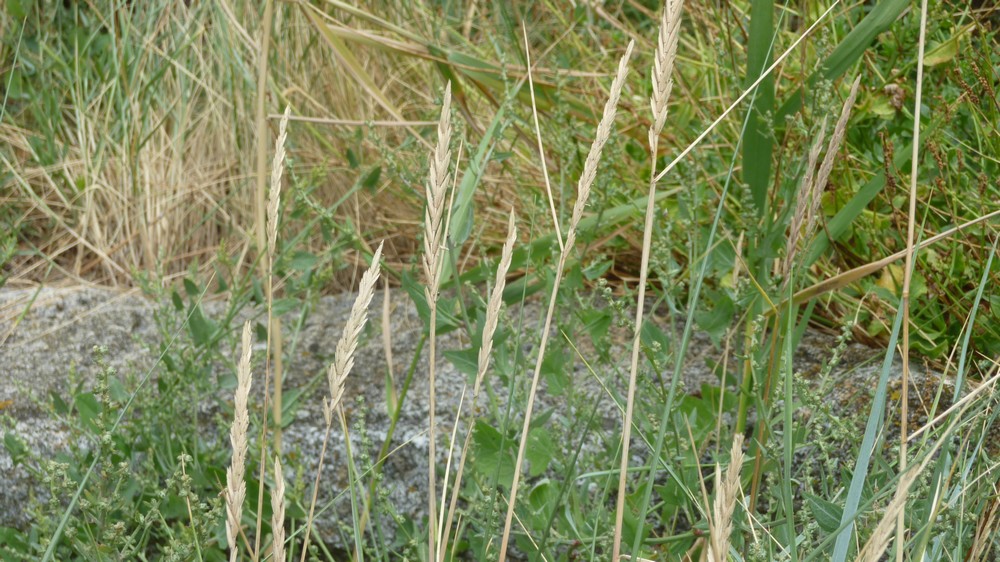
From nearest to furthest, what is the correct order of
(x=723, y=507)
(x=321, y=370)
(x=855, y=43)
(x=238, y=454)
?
(x=723, y=507)
(x=238, y=454)
(x=855, y=43)
(x=321, y=370)

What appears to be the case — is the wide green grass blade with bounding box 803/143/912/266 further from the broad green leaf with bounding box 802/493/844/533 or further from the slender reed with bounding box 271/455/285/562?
the slender reed with bounding box 271/455/285/562

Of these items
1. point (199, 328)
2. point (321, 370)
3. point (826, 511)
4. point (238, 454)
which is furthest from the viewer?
point (321, 370)

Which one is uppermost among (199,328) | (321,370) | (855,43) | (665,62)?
(665,62)

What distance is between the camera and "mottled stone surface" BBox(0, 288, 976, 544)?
5.07 feet

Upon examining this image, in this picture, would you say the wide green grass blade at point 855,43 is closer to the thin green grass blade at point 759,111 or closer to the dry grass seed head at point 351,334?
the thin green grass blade at point 759,111

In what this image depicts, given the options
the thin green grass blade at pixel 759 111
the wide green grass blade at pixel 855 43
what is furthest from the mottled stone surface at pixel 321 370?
the wide green grass blade at pixel 855 43

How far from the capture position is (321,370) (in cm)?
181

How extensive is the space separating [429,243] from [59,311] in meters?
1.70

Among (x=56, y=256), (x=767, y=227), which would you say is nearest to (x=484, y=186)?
(x=767, y=227)

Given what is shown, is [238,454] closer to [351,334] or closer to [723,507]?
[351,334]

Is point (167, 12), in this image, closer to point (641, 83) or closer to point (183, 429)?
point (641, 83)

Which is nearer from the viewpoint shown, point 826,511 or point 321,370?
point 826,511

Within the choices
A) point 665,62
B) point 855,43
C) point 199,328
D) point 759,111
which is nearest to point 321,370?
point 199,328

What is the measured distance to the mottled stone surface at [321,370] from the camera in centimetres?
154
